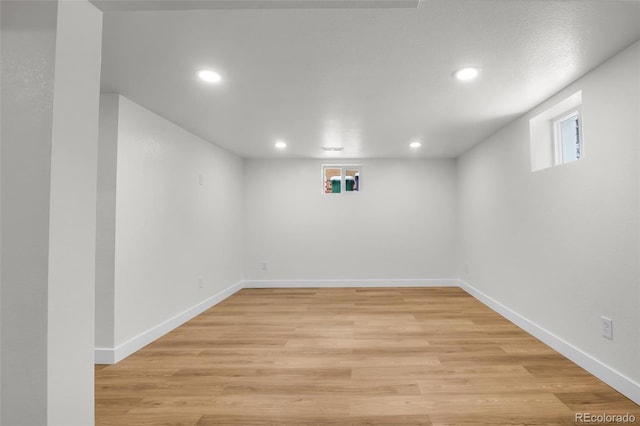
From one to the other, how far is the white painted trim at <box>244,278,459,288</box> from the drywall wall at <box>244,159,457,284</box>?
0.23 ft

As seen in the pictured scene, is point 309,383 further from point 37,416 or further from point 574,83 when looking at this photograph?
point 574,83

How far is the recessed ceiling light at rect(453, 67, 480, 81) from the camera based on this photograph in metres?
2.27

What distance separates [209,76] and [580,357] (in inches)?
139

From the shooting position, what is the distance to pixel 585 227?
2.42m

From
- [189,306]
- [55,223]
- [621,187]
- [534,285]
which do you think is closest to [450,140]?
[534,285]

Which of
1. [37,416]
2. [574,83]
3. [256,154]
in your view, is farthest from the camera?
[256,154]

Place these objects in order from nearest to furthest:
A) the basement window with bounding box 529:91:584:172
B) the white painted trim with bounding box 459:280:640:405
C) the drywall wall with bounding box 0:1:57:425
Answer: the drywall wall with bounding box 0:1:57:425
the white painted trim with bounding box 459:280:640:405
the basement window with bounding box 529:91:584:172

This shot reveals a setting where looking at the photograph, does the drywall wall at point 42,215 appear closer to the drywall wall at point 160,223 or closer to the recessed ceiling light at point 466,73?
the drywall wall at point 160,223

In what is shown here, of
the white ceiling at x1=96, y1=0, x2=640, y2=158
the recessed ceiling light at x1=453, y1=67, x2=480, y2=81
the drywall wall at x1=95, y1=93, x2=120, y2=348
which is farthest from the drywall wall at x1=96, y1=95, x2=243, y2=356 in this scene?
the recessed ceiling light at x1=453, y1=67, x2=480, y2=81

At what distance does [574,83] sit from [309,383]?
3044 mm

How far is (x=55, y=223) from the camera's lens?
1.15 metres

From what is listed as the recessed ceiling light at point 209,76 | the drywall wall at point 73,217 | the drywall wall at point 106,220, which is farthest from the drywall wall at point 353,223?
the drywall wall at point 73,217
